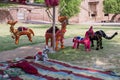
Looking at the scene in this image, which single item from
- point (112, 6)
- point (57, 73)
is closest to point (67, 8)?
point (112, 6)

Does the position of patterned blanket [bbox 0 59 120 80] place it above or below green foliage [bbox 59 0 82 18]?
below

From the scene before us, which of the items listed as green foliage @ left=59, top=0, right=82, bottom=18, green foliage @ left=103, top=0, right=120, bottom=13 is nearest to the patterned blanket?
green foliage @ left=59, top=0, right=82, bottom=18

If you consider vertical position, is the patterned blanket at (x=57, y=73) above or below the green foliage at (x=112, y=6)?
below

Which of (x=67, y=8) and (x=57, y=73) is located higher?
(x=67, y=8)

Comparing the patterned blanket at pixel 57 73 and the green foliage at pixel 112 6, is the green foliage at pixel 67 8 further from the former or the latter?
the patterned blanket at pixel 57 73

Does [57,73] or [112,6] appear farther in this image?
[112,6]

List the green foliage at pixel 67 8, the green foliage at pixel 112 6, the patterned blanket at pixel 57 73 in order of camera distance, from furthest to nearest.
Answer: the green foliage at pixel 112 6 → the green foliage at pixel 67 8 → the patterned blanket at pixel 57 73

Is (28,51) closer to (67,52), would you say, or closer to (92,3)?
(67,52)

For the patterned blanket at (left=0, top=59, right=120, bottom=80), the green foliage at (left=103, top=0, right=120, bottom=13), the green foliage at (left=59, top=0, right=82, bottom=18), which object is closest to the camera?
the patterned blanket at (left=0, top=59, right=120, bottom=80)

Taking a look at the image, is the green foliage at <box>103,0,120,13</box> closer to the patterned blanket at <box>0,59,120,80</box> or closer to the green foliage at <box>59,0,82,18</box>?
the green foliage at <box>59,0,82,18</box>

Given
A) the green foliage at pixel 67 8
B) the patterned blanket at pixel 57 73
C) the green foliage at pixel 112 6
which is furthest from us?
the green foliage at pixel 112 6

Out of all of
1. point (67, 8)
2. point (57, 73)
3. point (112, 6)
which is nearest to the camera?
point (57, 73)

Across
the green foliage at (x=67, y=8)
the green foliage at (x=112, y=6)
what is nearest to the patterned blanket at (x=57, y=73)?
the green foliage at (x=67, y=8)

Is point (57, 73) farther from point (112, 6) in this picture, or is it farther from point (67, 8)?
point (112, 6)
